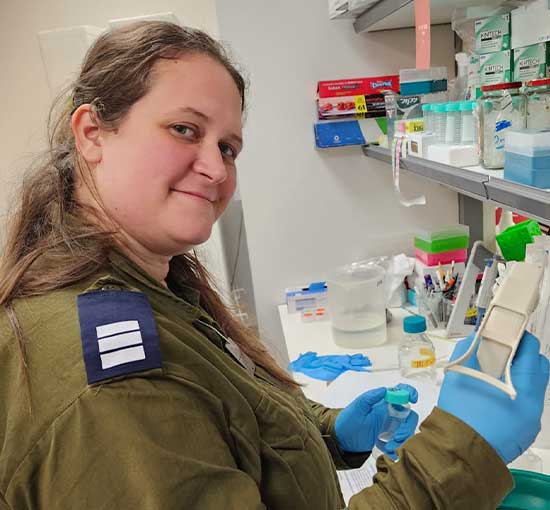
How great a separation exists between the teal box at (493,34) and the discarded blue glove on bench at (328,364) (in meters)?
0.96

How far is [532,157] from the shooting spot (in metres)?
0.96

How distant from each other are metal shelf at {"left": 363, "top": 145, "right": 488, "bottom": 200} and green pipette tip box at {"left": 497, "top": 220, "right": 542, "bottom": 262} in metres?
0.16

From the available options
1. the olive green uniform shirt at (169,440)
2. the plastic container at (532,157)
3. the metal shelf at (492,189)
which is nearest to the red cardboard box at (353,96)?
the metal shelf at (492,189)

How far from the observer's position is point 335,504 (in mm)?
846

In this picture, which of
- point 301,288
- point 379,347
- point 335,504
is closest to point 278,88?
point 301,288

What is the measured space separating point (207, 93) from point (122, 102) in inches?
4.8

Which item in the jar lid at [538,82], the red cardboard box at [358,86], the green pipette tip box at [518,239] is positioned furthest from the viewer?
the red cardboard box at [358,86]

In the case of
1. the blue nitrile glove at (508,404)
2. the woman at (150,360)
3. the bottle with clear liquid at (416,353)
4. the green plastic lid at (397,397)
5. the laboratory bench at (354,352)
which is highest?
the woman at (150,360)

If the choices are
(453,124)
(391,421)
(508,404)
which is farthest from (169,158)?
(453,124)

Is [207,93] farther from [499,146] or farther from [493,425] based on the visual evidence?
[499,146]

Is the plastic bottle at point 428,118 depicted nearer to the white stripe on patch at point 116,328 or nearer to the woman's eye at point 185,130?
the woman's eye at point 185,130

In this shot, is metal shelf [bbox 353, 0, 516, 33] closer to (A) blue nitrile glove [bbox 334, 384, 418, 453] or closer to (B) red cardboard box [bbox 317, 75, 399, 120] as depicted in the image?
(B) red cardboard box [bbox 317, 75, 399, 120]

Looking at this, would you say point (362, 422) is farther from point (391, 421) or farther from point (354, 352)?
point (354, 352)

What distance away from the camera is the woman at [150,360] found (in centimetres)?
56
